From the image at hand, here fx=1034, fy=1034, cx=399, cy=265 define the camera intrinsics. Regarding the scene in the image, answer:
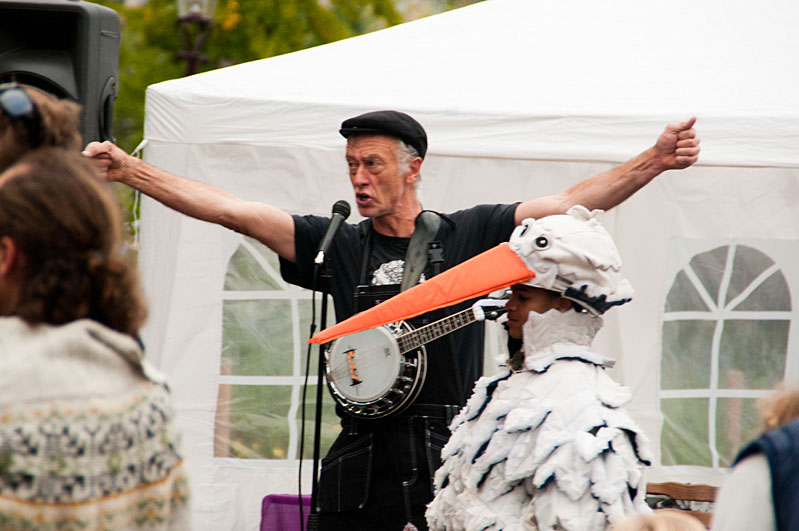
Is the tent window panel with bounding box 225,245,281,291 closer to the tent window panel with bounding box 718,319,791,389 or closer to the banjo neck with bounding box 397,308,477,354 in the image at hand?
the banjo neck with bounding box 397,308,477,354

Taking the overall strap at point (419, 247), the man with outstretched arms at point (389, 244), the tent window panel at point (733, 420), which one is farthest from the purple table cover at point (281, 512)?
the tent window panel at point (733, 420)

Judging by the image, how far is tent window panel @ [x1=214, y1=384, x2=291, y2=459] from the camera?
4.80m

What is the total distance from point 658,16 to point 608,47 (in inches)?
15.2

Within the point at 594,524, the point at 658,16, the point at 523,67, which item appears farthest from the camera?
the point at 658,16

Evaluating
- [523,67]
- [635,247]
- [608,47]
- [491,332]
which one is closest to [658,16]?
[608,47]

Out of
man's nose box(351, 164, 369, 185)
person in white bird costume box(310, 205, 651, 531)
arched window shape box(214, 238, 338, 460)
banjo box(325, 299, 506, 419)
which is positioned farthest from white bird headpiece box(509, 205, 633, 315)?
arched window shape box(214, 238, 338, 460)

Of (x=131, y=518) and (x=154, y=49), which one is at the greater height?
(x=154, y=49)

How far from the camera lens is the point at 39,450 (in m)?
1.55

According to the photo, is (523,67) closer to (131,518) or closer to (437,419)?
(437,419)

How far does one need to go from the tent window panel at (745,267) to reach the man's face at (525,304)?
8.79 feet

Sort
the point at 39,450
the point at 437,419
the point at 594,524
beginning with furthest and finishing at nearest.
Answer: the point at 437,419 < the point at 594,524 < the point at 39,450

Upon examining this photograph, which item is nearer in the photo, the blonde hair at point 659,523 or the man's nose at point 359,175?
the blonde hair at point 659,523

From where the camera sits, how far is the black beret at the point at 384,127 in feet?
11.6

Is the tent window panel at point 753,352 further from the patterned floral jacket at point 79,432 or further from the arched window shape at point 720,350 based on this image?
the patterned floral jacket at point 79,432
